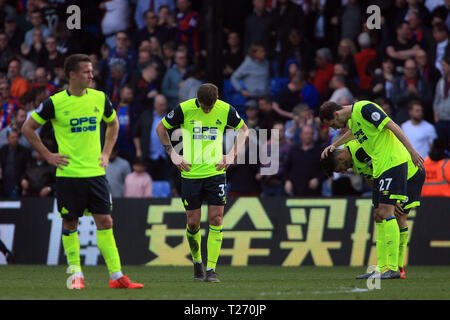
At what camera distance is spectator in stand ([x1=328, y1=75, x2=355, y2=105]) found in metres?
16.5

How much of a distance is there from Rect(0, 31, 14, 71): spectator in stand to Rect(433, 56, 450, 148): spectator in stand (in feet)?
32.0

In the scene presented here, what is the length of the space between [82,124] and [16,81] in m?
10.4

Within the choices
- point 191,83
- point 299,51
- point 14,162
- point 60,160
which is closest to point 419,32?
point 299,51

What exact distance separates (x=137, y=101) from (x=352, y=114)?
7.83m

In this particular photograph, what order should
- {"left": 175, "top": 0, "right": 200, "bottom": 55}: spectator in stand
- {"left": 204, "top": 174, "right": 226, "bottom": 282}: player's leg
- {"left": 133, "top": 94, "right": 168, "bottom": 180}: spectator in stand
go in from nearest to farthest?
{"left": 204, "top": 174, "right": 226, "bottom": 282}: player's leg, {"left": 133, "top": 94, "right": 168, "bottom": 180}: spectator in stand, {"left": 175, "top": 0, "right": 200, "bottom": 55}: spectator in stand

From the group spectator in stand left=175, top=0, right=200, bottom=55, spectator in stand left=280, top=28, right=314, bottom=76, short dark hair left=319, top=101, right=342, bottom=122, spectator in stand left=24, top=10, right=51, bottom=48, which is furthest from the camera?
spectator in stand left=24, top=10, right=51, bottom=48

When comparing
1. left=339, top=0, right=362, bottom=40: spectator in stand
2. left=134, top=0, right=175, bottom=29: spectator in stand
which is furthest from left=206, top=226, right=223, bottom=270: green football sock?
left=134, top=0, right=175, bottom=29: spectator in stand

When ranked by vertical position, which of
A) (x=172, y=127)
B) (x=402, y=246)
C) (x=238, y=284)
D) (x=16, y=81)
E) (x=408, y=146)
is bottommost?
(x=238, y=284)

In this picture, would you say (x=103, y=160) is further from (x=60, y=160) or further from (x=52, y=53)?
(x=52, y=53)

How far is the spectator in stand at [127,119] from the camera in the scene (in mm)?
17500

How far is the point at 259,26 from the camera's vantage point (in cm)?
1856

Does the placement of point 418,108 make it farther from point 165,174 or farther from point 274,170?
point 165,174

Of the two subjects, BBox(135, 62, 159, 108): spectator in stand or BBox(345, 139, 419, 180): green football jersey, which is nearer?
BBox(345, 139, 419, 180): green football jersey

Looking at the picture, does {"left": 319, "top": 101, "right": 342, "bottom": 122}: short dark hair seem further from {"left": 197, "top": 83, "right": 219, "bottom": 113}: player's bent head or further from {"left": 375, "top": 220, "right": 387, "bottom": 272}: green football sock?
{"left": 375, "top": 220, "right": 387, "bottom": 272}: green football sock
